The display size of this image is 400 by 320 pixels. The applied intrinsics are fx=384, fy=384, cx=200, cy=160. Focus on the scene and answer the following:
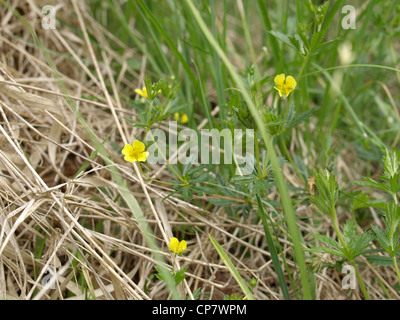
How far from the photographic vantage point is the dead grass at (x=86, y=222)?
4.41 feet

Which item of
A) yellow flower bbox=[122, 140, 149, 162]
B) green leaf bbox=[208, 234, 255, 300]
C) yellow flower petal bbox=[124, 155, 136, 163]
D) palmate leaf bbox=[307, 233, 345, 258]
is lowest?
green leaf bbox=[208, 234, 255, 300]

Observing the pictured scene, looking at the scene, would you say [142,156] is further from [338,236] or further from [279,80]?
[338,236]

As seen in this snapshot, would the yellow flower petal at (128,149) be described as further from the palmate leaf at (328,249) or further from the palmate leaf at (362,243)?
the palmate leaf at (362,243)

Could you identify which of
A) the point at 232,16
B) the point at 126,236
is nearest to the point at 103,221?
the point at 126,236

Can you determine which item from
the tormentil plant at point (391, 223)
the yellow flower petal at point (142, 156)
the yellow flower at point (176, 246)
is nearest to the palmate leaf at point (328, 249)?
the tormentil plant at point (391, 223)

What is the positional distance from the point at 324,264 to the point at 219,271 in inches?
17.5

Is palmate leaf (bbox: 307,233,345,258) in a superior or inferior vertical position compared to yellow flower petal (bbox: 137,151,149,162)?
inferior

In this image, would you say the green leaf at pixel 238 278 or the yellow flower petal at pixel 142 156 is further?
the yellow flower petal at pixel 142 156

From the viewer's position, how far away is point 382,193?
6.16 feet

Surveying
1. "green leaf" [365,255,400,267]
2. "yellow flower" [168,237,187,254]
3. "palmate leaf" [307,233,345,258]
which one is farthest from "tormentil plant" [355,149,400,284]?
"yellow flower" [168,237,187,254]

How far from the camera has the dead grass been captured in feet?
4.41

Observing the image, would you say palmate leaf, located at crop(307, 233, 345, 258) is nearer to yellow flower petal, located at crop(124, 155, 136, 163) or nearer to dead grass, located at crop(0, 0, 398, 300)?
dead grass, located at crop(0, 0, 398, 300)

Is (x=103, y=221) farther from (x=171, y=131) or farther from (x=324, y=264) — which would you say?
(x=324, y=264)

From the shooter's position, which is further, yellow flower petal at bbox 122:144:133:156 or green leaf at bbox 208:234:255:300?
yellow flower petal at bbox 122:144:133:156
